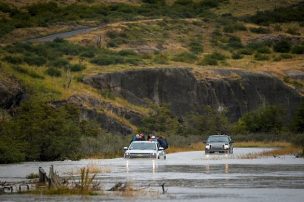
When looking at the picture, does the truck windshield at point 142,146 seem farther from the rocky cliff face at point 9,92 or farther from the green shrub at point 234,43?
the green shrub at point 234,43

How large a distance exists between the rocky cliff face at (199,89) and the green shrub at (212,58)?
739 centimetres

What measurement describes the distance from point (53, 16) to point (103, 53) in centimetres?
3056

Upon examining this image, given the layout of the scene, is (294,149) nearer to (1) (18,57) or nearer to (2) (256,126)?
(2) (256,126)

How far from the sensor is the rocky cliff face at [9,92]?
252ft

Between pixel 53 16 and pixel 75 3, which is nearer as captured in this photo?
pixel 53 16

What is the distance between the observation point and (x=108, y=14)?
479 ft

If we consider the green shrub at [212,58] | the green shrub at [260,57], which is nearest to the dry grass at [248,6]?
the green shrub at [260,57]

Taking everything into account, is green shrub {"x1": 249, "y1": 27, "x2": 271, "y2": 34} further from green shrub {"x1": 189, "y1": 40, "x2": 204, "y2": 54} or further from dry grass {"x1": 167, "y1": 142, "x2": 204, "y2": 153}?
dry grass {"x1": 167, "y1": 142, "x2": 204, "y2": 153}

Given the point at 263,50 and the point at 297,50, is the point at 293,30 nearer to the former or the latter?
the point at 297,50

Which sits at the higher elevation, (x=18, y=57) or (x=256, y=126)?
(x=18, y=57)

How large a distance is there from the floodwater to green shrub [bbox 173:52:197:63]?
66.1m

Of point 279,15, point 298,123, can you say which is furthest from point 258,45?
point 298,123

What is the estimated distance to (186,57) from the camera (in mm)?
115812

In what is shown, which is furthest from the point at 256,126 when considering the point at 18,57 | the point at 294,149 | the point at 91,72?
the point at 294,149
